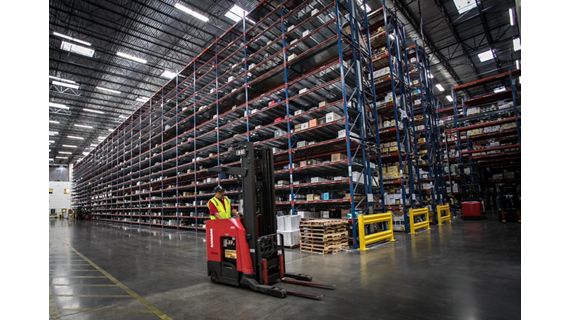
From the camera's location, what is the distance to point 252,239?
4.51 meters

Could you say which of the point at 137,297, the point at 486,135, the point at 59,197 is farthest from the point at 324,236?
the point at 59,197

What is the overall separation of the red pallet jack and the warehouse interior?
0.03 m

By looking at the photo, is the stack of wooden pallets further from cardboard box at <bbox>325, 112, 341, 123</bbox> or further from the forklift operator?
cardboard box at <bbox>325, 112, 341, 123</bbox>

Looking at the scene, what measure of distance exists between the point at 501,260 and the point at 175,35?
17956mm

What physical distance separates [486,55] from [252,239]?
23172 mm

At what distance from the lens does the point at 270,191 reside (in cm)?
500

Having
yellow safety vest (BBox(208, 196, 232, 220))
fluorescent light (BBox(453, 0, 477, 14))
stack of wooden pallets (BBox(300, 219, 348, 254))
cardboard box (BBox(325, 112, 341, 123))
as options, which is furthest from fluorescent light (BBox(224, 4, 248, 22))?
stack of wooden pallets (BBox(300, 219, 348, 254))

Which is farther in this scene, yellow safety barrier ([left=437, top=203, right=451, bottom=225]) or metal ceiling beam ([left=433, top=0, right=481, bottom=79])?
metal ceiling beam ([left=433, top=0, right=481, bottom=79])

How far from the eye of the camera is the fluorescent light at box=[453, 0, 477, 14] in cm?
1472

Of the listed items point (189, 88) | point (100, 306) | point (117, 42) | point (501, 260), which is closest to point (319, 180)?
point (501, 260)

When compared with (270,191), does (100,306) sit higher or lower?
lower

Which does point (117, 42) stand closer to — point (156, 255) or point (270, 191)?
point (156, 255)

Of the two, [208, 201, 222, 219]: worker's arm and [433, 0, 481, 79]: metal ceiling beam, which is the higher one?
[433, 0, 481, 79]: metal ceiling beam

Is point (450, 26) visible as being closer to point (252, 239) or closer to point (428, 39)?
point (428, 39)
